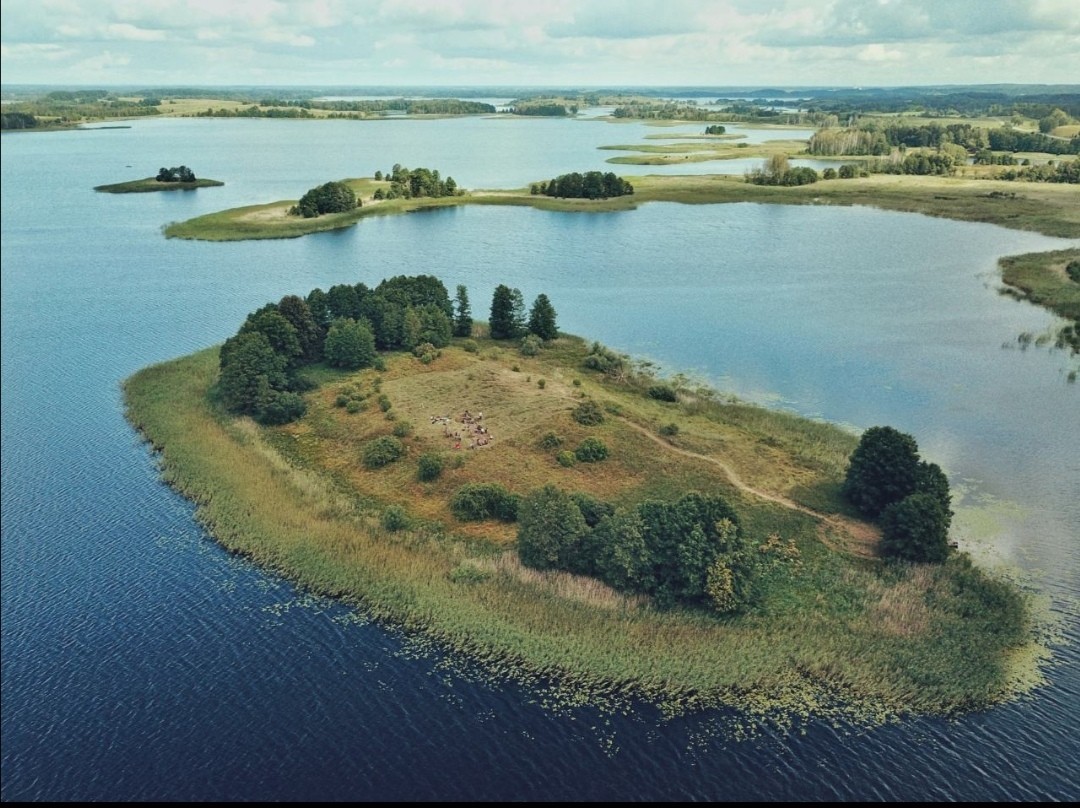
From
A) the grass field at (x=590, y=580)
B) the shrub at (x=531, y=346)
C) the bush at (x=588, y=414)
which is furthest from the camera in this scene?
the shrub at (x=531, y=346)

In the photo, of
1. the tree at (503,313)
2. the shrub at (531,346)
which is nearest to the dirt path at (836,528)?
the shrub at (531,346)

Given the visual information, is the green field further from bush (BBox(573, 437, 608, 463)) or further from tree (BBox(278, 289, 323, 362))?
bush (BBox(573, 437, 608, 463))

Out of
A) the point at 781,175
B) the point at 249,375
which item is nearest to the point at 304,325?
the point at 249,375

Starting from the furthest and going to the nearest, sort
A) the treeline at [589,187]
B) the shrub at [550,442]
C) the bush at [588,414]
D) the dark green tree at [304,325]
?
1. the treeline at [589,187]
2. the dark green tree at [304,325]
3. the bush at [588,414]
4. the shrub at [550,442]

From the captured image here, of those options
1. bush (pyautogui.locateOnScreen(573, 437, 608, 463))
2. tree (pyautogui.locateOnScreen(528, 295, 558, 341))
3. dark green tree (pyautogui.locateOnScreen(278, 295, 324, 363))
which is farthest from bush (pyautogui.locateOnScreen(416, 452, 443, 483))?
tree (pyautogui.locateOnScreen(528, 295, 558, 341))

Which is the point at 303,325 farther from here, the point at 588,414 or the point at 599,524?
the point at 599,524

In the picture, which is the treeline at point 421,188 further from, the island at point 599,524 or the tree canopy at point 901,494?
the tree canopy at point 901,494
